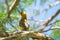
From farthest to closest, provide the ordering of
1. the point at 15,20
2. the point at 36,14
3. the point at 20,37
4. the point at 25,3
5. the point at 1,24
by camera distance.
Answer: the point at 36,14 → the point at 25,3 → the point at 15,20 → the point at 1,24 → the point at 20,37

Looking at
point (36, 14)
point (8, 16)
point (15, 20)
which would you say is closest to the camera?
point (8, 16)

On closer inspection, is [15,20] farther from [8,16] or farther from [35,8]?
[35,8]

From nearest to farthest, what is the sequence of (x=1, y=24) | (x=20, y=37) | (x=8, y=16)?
(x=20, y=37) → (x=1, y=24) → (x=8, y=16)

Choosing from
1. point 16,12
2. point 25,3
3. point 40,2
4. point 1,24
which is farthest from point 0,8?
point 40,2

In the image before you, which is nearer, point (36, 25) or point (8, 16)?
point (8, 16)

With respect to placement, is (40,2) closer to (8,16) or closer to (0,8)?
(0,8)

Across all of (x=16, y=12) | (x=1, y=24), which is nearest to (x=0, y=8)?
(x=16, y=12)

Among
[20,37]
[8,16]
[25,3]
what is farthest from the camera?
[25,3]

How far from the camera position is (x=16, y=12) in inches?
84.2

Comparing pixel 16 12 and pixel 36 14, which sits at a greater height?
pixel 16 12

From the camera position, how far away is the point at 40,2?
9.75ft

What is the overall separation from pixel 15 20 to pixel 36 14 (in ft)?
2.20

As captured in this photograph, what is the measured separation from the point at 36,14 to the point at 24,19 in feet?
2.71

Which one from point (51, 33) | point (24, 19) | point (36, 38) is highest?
point (24, 19)
